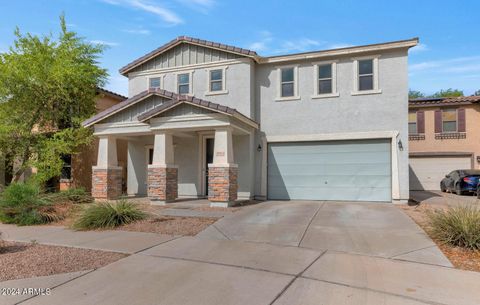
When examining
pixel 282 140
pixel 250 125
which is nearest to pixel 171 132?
pixel 250 125

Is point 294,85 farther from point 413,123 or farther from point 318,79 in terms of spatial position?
point 413,123

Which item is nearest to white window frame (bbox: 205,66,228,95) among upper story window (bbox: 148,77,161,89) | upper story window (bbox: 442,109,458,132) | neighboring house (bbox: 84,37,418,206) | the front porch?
neighboring house (bbox: 84,37,418,206)

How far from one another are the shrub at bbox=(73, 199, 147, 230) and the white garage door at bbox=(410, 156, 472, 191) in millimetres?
19431

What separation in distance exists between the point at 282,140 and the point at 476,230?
348 inches

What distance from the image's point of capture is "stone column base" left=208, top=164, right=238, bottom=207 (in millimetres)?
11914

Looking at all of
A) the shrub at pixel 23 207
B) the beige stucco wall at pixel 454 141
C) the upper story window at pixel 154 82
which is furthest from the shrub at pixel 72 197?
the beige stucco wall at pixel 454 141

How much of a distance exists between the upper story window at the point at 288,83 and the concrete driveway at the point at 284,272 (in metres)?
7.71

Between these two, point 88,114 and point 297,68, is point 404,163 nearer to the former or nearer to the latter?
point 297,68

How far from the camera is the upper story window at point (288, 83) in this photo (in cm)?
1477

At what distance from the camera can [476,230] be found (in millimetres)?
6633

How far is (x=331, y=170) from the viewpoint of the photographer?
Answer: 47.0 ft

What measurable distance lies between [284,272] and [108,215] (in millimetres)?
5708

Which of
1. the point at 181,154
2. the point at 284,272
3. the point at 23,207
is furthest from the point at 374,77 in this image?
the point at 23,207

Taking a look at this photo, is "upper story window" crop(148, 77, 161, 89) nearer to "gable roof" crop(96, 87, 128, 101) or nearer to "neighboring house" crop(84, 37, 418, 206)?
"neighboring house" crop(84, 37, 418, 206)
